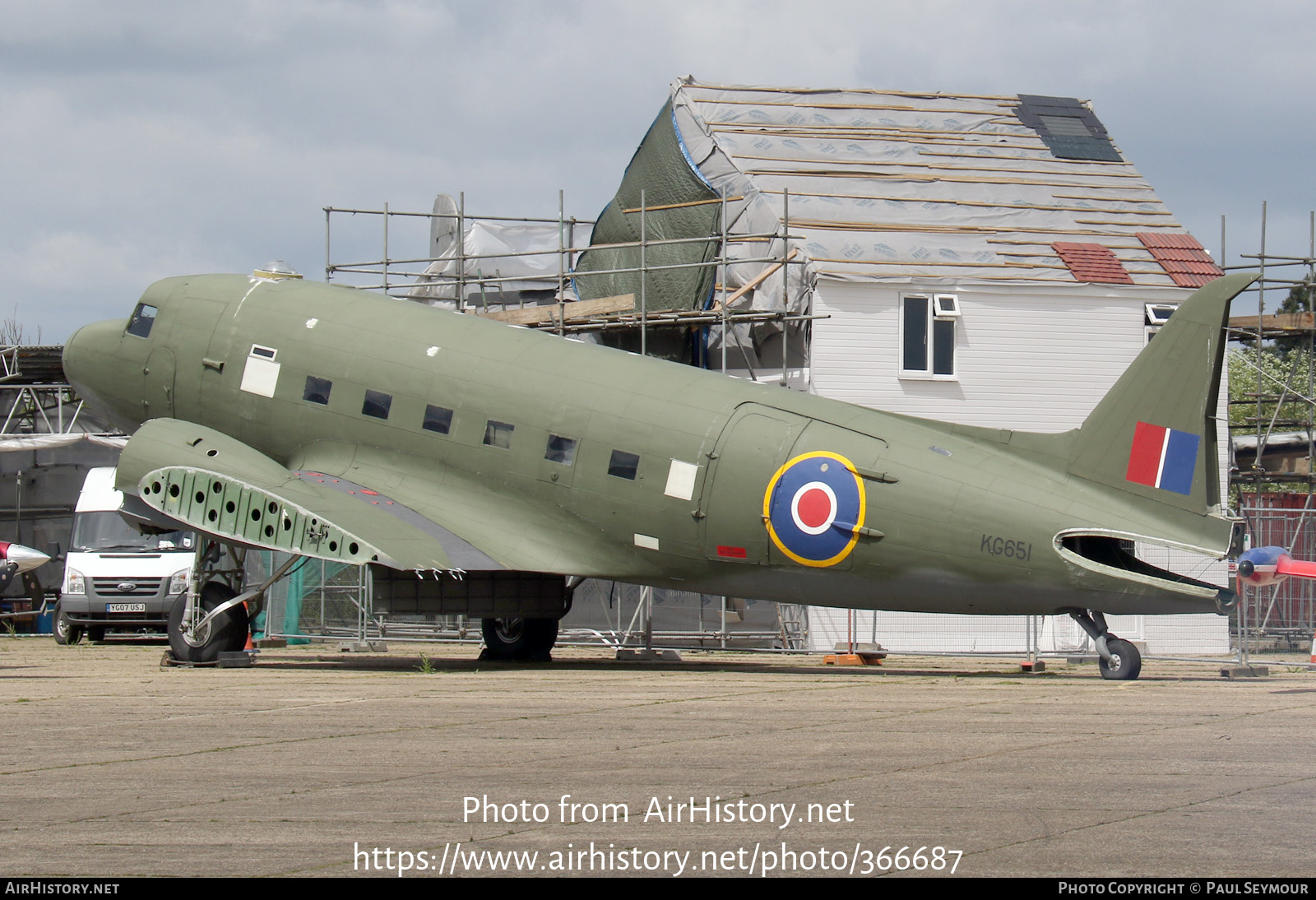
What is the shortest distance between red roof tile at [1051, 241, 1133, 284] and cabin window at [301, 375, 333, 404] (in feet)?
65.9

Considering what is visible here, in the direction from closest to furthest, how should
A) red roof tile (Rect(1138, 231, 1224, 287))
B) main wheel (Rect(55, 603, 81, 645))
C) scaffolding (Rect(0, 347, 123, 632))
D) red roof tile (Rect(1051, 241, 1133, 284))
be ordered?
main wheel (Rect(55, 603, 81, 645)) → red roof tile (Rect(1051, 241, 1133, 284)) → red roof tile (Rect(1138, 231, 1224, 287)) → scaffolding (Rect(0, 347, 123, 632))

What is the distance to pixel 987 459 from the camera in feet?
63.9

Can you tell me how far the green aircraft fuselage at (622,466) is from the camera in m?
18.8

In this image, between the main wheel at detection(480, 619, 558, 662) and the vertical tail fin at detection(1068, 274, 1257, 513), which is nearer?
the vertical tail fin at detection(1068, 274, 1257, 513)

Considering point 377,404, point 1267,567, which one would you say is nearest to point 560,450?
point 377,404

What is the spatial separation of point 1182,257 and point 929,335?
783cm

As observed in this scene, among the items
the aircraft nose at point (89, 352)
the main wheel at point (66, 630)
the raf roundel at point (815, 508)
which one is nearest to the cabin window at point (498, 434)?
the raf roundel at point (815, 508)

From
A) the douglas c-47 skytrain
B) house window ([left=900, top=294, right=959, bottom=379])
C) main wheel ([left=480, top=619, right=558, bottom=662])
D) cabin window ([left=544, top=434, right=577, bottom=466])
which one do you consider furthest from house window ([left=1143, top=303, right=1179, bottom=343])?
cabin window ([left=544, top=434, right=577, bottom=466])

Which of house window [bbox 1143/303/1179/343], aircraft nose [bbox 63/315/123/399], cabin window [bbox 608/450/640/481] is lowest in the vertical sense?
cabin window [bbox 608/450/640/481]

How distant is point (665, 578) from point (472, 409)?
3.99 metres

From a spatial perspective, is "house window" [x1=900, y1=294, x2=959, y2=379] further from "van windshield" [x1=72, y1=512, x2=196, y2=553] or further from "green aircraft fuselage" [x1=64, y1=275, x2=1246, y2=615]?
"van windshield" [x1=72, y1=512, x2=196, y2=553]

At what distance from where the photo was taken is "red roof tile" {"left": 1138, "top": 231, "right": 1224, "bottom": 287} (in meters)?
36.0

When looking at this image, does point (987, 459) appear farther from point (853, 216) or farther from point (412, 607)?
point (853, 216)

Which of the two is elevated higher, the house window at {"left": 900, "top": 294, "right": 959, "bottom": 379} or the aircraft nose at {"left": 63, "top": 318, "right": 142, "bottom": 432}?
the house window at {"left": 900, "top": 294, "right": 959, "bottom": 379}
